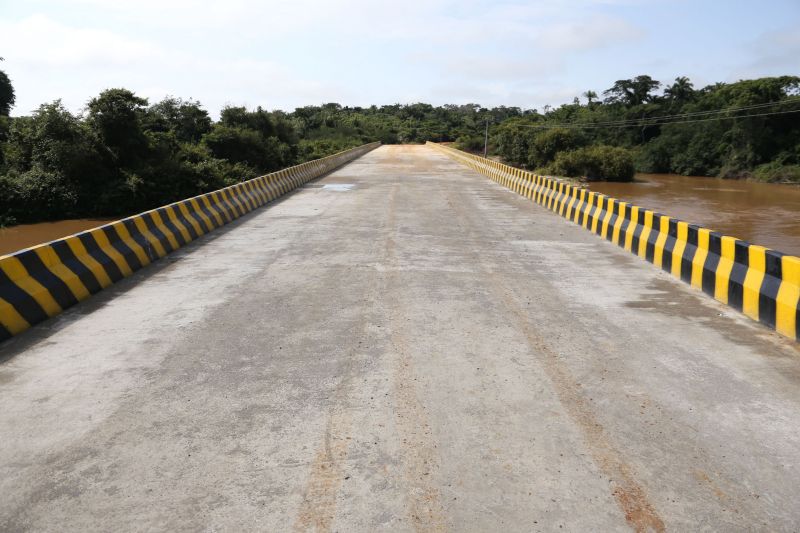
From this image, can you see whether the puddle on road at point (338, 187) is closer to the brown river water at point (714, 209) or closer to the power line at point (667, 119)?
the brown river water at point (714, 209)

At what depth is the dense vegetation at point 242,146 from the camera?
20422 mm

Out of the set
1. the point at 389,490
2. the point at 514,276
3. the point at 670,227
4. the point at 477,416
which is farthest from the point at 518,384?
the point at 670,227

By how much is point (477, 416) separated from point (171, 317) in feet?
13.6

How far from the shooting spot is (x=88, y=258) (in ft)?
26.5

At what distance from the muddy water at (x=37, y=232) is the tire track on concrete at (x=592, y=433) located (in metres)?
15.4

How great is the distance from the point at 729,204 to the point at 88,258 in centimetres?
3283

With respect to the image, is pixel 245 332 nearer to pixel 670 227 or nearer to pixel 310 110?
pixel 670 227

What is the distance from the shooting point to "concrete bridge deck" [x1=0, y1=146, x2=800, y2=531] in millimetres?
3439

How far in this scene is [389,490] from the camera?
3.57m

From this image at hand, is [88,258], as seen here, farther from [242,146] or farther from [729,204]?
[729,204]

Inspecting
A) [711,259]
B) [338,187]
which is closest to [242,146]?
[338,187]

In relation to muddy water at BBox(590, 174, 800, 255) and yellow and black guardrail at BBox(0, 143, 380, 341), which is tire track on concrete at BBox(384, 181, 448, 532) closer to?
yellow and black guardrail at BBox(0, 143, 380, 341)

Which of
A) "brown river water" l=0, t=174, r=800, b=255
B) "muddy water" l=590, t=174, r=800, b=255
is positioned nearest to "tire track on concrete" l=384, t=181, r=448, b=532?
"brown river water" l=0, t=174, r=800, b=255

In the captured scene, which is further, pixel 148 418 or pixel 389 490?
pixel 148 418
